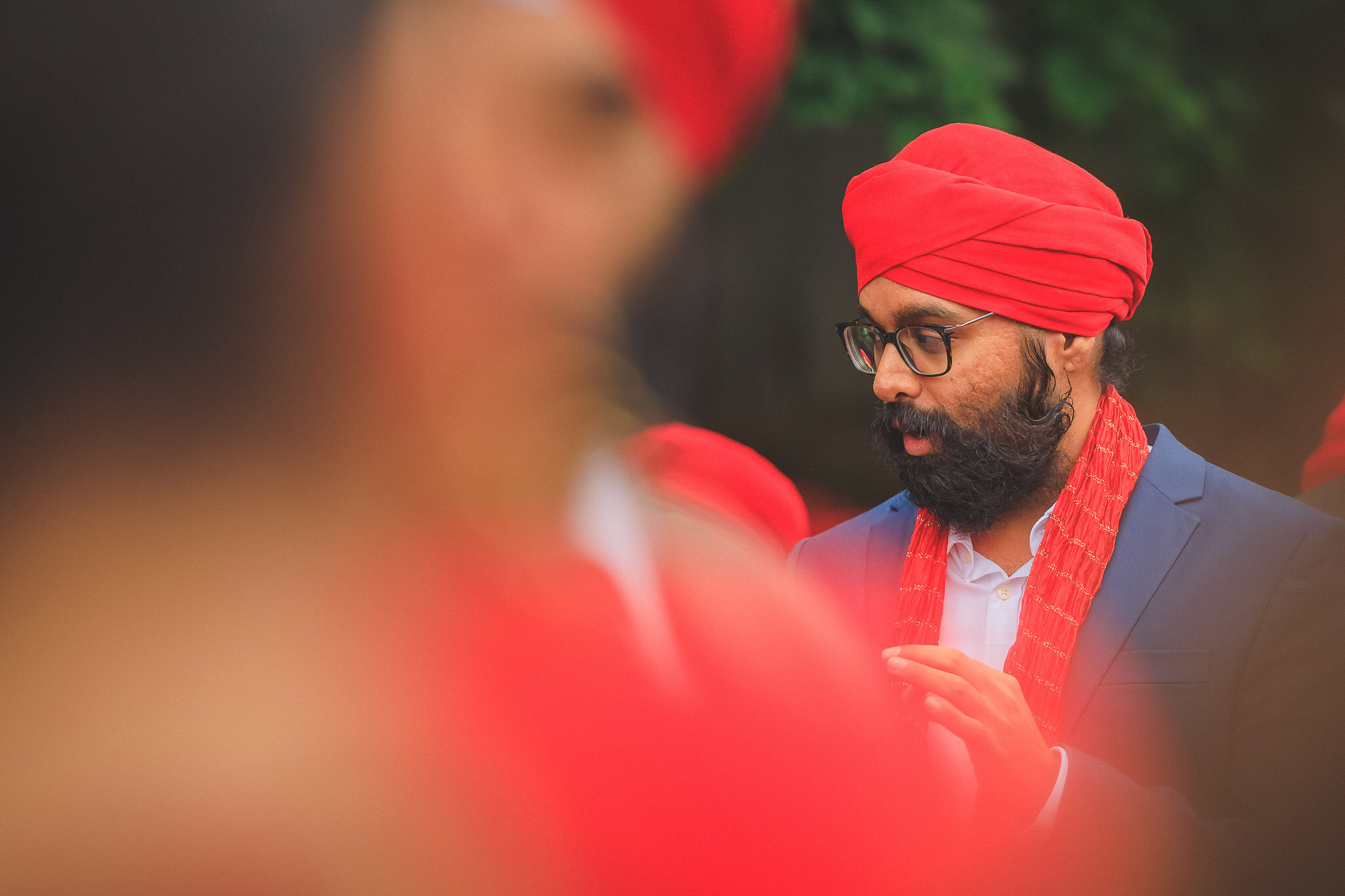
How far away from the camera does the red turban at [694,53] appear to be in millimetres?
1579

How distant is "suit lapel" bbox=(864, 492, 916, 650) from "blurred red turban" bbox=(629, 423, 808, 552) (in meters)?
0.29

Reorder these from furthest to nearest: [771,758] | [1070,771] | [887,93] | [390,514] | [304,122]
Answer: [887,93] < [771,758] < [1070,771] < [390,514] < [304,122]

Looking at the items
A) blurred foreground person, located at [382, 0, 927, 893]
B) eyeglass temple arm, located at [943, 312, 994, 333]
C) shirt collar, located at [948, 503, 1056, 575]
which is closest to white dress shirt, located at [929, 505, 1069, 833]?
shirt collar, located at [948, 503, 1056, 575]

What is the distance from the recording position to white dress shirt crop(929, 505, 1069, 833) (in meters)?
1.43

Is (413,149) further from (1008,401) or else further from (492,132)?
(1008,401)

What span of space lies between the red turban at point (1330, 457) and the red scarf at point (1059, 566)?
533 mm

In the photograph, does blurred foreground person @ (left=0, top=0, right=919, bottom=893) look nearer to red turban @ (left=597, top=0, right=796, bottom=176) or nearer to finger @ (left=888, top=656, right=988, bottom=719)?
red turban @ (left=597, top=0, right=796, bottom=176)

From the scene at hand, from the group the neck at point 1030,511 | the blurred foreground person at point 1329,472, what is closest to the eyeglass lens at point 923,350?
the neck at point 1030,511

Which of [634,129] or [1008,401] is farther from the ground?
[634,129]

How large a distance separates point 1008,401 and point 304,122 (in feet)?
3.32

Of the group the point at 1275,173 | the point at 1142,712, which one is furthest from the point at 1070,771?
the point at 1275,173

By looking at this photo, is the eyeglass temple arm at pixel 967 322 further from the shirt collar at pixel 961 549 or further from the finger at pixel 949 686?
the finger at pixel 949 686

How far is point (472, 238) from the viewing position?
1.10 metres

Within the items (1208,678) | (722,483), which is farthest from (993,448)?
(722,483)
